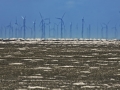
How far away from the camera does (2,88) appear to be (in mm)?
14938

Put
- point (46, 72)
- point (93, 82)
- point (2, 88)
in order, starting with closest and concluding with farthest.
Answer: point (2, 88)
point (93, 82)
point (46, 72)

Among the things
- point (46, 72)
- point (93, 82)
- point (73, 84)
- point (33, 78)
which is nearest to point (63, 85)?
point (73, 84)

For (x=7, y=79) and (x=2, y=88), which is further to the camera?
(x=7, y=79)

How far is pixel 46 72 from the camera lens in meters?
21.3

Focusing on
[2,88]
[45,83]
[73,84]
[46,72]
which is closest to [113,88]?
[73,84]

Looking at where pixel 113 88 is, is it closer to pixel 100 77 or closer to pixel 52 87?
pixel 52 87

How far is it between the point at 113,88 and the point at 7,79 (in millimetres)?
4662

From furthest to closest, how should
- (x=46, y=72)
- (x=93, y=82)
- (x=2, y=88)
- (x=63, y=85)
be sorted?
(x=46, y=72)
(x=93, y=82)
(x=63, y=85)
(x=2, y=88)

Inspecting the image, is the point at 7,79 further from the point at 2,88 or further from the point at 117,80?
the point at 117,80

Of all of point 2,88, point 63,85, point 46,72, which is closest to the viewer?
point 2,88

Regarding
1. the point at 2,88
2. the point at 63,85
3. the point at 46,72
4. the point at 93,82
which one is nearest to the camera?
the point at 2,88

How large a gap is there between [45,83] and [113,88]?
2793mm

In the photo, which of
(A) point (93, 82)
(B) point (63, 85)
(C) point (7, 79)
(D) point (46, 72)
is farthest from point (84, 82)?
(D) point (46, 72)

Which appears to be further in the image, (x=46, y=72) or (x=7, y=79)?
(x=46, y=72)
